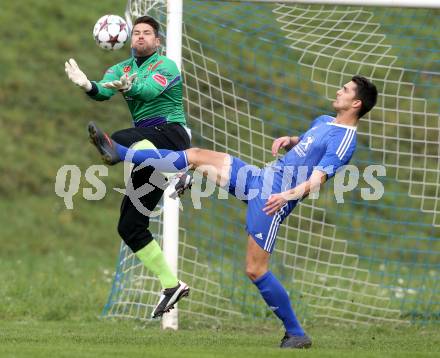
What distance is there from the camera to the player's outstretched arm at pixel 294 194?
8148 mm

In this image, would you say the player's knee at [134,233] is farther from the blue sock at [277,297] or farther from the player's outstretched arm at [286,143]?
the player's outstretched arm at [286,143]

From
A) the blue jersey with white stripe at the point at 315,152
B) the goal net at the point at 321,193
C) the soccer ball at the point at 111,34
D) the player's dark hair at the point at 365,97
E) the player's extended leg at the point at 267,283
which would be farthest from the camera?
the goal net at the point at 321,193

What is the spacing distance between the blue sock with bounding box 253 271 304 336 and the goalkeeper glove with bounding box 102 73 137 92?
200 cm

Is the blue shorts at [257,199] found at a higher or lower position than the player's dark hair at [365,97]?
lower

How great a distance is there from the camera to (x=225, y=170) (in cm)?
868

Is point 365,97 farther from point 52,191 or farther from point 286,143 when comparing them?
point 52,191

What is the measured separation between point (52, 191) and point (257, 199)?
9282mm

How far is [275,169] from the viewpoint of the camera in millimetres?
8695

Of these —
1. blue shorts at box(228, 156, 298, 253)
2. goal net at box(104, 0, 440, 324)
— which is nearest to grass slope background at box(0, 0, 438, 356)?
goal net at box(104, 0, 440, 324)

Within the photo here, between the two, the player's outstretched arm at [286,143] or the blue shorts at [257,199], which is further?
the player's outstretched arm at [286,143]

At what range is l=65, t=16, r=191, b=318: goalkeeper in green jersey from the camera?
8.88m

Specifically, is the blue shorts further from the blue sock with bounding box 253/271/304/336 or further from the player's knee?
the player's knee

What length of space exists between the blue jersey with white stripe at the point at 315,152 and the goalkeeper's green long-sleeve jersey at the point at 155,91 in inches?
46.6

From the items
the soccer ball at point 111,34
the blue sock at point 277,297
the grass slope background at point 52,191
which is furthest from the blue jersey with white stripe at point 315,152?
the soccer ball at point 111,34
